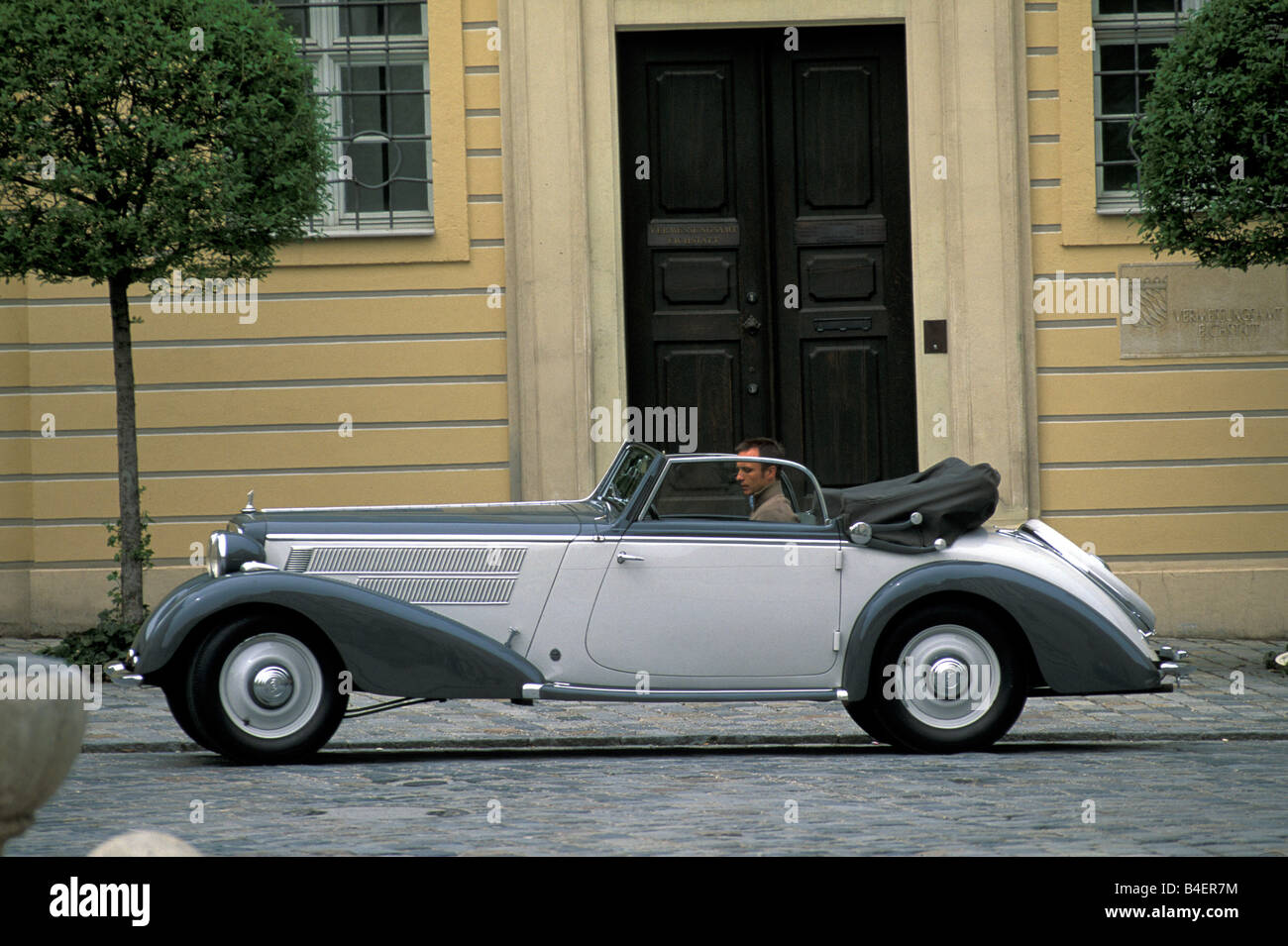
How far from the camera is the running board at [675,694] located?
7266mm

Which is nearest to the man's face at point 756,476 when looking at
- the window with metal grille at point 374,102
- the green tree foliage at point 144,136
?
the green tree foliage at point 144,136

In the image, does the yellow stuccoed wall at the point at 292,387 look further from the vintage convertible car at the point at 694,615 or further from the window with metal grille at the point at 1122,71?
the vintage convertible car at the point at 694,615

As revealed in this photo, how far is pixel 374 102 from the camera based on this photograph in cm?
1246

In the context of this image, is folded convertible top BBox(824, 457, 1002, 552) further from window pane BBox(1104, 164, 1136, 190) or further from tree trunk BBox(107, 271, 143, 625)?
window pane BBox(1104, 164, 1136, 190)

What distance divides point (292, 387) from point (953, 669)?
6.34 m

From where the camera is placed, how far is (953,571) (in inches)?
289

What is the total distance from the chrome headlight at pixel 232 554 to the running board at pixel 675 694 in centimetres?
131

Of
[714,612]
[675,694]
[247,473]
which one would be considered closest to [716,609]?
[714,612]

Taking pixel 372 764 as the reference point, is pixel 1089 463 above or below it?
above

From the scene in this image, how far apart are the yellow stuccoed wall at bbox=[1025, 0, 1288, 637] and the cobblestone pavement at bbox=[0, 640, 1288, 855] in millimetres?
2862

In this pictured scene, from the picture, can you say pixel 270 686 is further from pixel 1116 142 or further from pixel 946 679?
pixel 1116 142

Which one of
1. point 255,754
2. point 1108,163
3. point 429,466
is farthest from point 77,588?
point 1108,163

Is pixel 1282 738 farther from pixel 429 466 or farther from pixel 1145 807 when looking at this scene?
pixel 429 466

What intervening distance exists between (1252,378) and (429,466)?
5780mm
